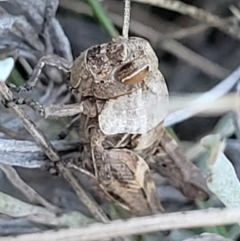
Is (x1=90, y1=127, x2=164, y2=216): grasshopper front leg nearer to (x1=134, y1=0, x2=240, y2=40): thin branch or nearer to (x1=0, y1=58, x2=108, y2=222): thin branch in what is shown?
(x1=0, y1=58, x2=108, y2=222): thin branch

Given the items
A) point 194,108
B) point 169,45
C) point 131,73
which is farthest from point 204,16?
point 131,73

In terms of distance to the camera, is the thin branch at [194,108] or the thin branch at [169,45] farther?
the thin branch at [169,45]

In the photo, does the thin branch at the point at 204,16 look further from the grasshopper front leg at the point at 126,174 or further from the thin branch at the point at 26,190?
the thin branch at the point at 26,190

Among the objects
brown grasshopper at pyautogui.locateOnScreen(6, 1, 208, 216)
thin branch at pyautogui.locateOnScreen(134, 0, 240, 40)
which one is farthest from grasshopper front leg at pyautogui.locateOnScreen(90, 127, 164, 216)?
thin branch at pyautogui.locateOnScreen(134, 0, 240, 40)

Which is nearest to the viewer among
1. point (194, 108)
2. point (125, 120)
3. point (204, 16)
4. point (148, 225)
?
point (148, 225)

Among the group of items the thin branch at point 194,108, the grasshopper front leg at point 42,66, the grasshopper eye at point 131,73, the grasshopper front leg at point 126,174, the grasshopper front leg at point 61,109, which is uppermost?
the grasshopper eye at point 131,73

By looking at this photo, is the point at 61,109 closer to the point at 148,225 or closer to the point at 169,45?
the point at 148,225

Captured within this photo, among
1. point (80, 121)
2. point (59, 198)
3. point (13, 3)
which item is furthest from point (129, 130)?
point (13, 3)

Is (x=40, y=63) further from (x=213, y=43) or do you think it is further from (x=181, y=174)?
(x=213, y=43)

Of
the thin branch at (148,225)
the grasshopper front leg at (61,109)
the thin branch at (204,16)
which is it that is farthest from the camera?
the thin branch at (204,16)

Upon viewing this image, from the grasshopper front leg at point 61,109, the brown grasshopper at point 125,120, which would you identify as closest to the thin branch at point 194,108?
the brown grasshopper at point 125,120
